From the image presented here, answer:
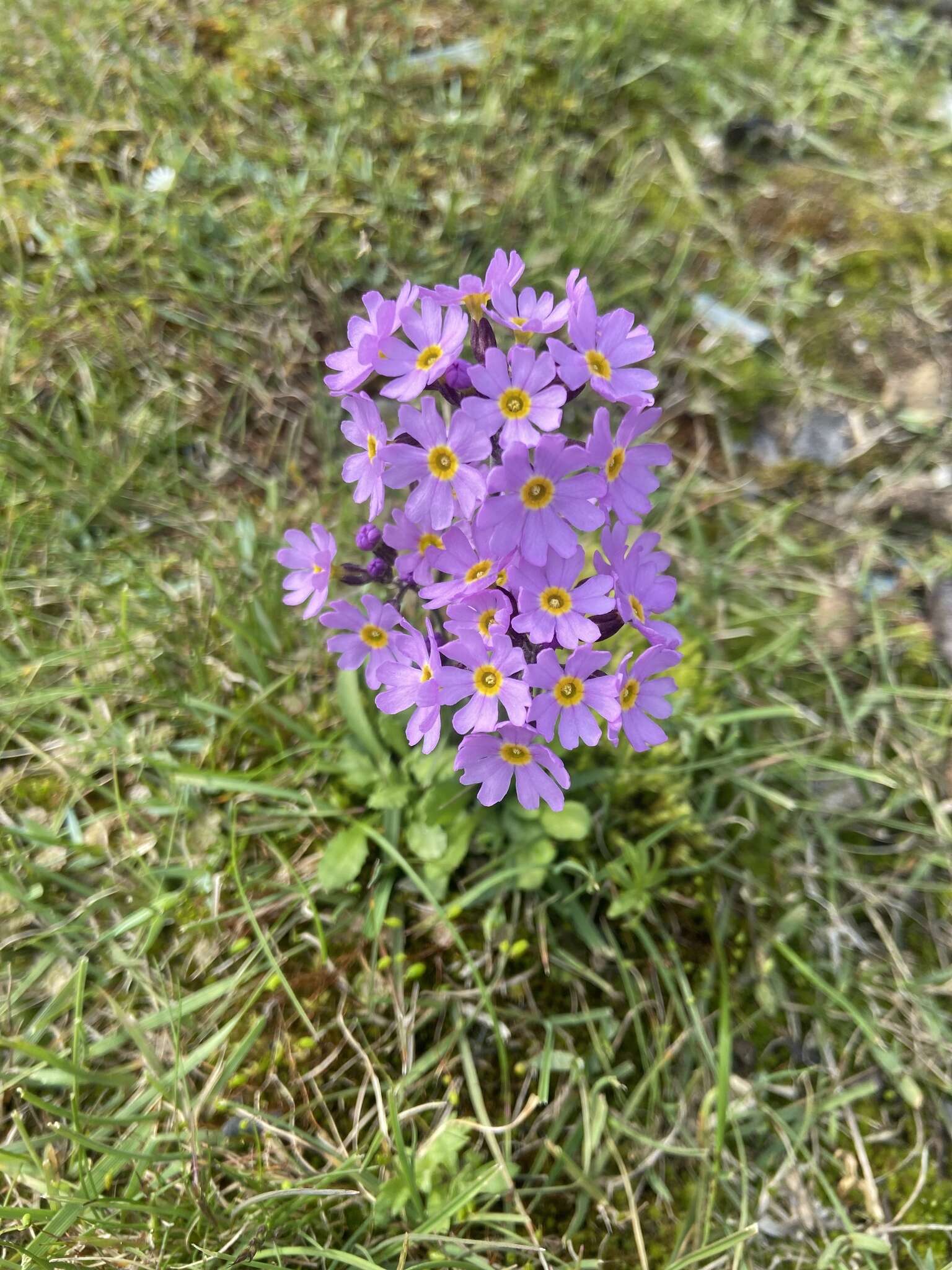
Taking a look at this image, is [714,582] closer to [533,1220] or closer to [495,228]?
[495,228]

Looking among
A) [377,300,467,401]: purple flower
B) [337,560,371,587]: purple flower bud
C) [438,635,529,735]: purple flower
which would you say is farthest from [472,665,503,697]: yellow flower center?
[377,300,467,401]: purple flower

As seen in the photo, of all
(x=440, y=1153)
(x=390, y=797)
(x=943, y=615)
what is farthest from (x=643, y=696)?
(x=943, y=615)

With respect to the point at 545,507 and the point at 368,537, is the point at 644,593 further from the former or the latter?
the point at 368,537

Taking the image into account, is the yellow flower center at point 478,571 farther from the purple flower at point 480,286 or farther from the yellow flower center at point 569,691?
the purple flower at point 480,286

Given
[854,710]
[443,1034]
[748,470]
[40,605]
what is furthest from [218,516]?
[854,710]

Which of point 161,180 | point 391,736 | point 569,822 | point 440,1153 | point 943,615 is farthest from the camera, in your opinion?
point 161,180
